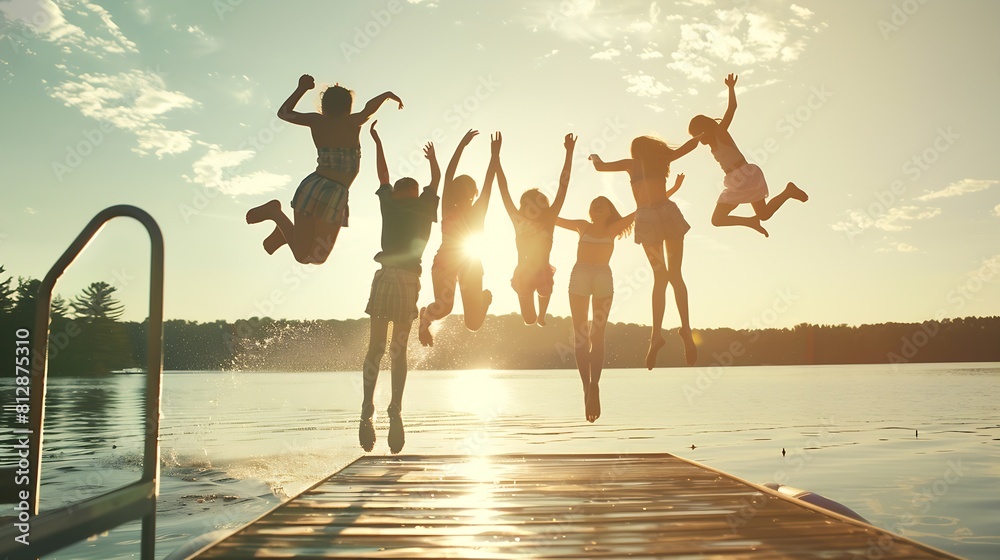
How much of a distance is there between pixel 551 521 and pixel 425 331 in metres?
5.46

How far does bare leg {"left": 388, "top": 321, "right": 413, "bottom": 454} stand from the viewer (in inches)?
364

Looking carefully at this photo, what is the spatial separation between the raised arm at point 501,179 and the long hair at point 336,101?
85.2 inches

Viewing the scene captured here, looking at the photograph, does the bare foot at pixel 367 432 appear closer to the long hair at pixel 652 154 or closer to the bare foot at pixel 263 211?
the bare foot at pixel 263 211

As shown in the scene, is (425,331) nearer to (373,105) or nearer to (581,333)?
(581,333)

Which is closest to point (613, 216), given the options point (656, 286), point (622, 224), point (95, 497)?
point (622, 224)

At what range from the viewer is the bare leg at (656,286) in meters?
10.4

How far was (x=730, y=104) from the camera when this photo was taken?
9.96 metres

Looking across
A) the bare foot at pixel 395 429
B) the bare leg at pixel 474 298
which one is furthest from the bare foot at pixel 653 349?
the bare foot at pixel 395 429

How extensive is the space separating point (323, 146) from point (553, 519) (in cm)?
544

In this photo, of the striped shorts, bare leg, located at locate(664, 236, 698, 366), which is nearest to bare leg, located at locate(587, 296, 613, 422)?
bare leg, located at locate(664, 236, 698, 366)

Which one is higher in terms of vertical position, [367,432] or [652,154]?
[652,154]

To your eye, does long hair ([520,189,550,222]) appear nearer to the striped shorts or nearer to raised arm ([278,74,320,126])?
the striped shorts

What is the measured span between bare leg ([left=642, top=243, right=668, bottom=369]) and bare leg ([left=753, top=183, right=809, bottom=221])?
1452 millimetres

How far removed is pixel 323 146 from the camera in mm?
9109
